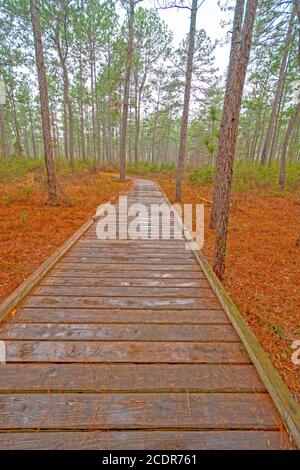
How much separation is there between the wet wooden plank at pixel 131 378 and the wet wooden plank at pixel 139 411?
6 centimetres

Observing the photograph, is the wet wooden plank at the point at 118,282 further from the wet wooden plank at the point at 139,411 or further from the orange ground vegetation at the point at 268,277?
the wet wooden plank at the point at 139,411

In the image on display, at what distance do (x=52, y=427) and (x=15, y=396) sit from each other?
386mm

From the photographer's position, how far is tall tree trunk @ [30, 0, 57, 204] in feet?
23.2

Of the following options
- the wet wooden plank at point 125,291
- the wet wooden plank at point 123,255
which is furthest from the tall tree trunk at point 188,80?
the wet wooden plank at point 125,291

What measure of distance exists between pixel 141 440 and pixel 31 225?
6.03 metres

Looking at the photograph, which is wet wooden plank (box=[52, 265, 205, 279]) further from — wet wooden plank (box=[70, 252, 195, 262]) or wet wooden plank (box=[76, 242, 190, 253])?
wet wooden plank (box=[76, 242, 190, 253])

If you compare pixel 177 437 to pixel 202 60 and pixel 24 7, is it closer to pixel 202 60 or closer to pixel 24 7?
pixel 24 7

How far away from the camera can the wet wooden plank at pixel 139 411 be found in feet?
4.83

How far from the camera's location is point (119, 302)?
2863 millimetres

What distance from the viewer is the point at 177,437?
4.63ft

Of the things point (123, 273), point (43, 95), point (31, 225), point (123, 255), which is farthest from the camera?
point (43, 95)

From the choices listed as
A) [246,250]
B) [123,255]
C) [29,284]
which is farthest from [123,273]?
[246,250]

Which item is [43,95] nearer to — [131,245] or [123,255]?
[131,245]

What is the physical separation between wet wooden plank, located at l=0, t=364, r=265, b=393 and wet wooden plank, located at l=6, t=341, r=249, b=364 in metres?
0.06
